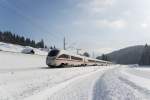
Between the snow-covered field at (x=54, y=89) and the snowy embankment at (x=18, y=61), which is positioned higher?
the snowy embankment at (x=18, y=61)

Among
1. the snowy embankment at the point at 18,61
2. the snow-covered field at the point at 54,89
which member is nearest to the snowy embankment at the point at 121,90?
the snow-covered field at the point at 54,89

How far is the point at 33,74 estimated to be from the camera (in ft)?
55.4

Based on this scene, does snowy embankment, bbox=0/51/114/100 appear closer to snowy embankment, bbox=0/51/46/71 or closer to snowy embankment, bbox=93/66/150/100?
snowy embankment, bbox=93/66/150/100

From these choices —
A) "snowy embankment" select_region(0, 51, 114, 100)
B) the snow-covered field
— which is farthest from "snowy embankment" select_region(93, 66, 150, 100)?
"snowy embankment" select_region(0, 51, 114, 100)

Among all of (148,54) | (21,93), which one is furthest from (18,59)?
(148,54)

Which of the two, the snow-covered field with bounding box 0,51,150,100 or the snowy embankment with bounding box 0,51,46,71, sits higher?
the snowy embankment with bounding box 0,51,46,71

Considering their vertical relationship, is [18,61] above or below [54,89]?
above

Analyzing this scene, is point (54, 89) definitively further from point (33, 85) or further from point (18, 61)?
point (18, 61)

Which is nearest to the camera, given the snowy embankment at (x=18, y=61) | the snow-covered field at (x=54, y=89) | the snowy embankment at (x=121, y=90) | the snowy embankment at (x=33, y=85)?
the snowy embankment at (x=121, y=90)

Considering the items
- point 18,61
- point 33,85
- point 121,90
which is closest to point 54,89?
point 33,85

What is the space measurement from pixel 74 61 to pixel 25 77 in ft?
84.2

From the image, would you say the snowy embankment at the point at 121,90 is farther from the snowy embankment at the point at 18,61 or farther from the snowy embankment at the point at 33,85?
the snowy embankment at the point at 18,61

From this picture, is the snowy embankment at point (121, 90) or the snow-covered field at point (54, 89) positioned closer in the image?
the snowy embankment at point (121, 90)

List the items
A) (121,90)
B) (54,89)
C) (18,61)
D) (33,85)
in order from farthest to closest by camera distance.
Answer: (18,61) < (33,85) < (54,89) < (121,90)
